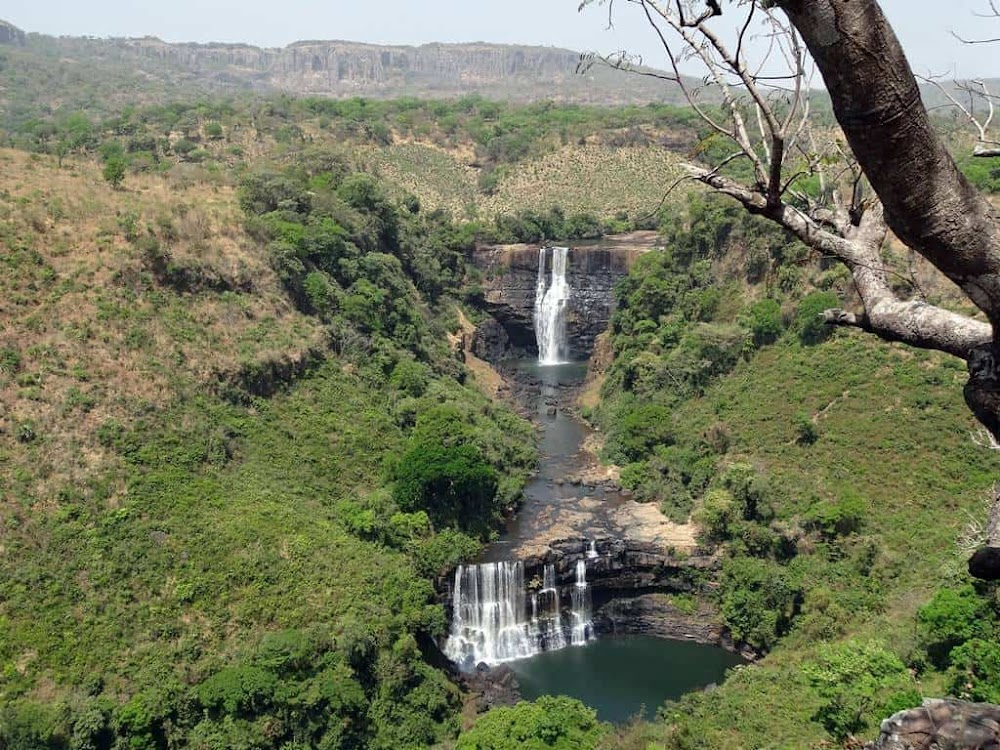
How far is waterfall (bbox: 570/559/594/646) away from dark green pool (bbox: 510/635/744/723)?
0.56 m

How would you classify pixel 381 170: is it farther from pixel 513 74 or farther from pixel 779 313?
pixel 513 74

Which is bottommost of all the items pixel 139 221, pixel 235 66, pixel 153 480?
pixel 153 480

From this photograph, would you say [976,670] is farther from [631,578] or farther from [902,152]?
[902,152]

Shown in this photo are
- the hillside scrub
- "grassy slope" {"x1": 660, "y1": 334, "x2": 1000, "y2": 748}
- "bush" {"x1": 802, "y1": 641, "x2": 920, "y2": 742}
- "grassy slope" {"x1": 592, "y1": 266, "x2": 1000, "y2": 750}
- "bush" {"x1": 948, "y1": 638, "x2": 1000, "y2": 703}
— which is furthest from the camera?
"grassy slope" {"x1": 660, "y1": 334, "x2": 1000, "y2": 748}

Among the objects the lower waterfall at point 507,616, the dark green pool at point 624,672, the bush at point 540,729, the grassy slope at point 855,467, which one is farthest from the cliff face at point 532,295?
the bush at point 540,729

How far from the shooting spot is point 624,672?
21.8m

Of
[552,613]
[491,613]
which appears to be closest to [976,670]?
[552,613]

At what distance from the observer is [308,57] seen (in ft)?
576

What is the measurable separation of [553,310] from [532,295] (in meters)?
1.84

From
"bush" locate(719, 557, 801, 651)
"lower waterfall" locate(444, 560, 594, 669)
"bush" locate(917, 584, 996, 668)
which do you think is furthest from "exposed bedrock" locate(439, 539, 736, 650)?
"bush" locate(917, 584, 996, 668)

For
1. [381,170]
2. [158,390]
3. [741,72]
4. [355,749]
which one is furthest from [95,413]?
[381,170]

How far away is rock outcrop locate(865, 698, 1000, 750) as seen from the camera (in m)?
6.27

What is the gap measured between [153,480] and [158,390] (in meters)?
3.81

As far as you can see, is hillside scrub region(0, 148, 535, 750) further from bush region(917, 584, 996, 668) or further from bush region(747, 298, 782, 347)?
bush region(917, 584, 996, 668)
